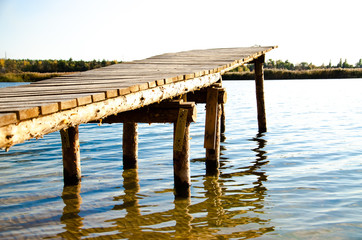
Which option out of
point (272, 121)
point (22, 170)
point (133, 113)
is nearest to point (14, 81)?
point (272, 121)

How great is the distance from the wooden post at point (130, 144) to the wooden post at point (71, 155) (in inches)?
49.8

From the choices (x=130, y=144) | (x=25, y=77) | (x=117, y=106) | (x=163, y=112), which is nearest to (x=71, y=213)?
(x=163, y=112)

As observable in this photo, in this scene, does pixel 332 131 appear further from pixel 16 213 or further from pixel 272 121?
pixel 16 213

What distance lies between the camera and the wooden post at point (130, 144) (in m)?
7.86

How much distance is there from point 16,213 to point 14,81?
5278 centimetres

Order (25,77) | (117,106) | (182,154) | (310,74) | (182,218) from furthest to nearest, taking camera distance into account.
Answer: (25,77), (310,74), (182,154), (182,218), (117,106)

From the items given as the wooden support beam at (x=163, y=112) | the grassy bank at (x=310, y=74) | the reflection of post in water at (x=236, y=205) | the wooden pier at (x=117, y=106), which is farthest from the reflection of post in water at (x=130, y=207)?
the grassy bank at (x=310, y=74)

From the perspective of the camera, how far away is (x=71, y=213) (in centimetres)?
571

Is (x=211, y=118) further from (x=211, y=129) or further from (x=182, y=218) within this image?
(x=182, y=218)

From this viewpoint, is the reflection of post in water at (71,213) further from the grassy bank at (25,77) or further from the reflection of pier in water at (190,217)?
the grassy bank at (25,77)

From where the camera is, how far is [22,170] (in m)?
8.46

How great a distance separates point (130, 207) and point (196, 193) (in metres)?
1.16

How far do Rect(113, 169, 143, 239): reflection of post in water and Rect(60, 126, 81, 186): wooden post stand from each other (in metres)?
0.86

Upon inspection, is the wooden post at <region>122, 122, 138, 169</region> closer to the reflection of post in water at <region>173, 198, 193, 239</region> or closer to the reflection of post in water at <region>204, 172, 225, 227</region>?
the reflection of post in water at <region>204, 172, 225, 227</region>
